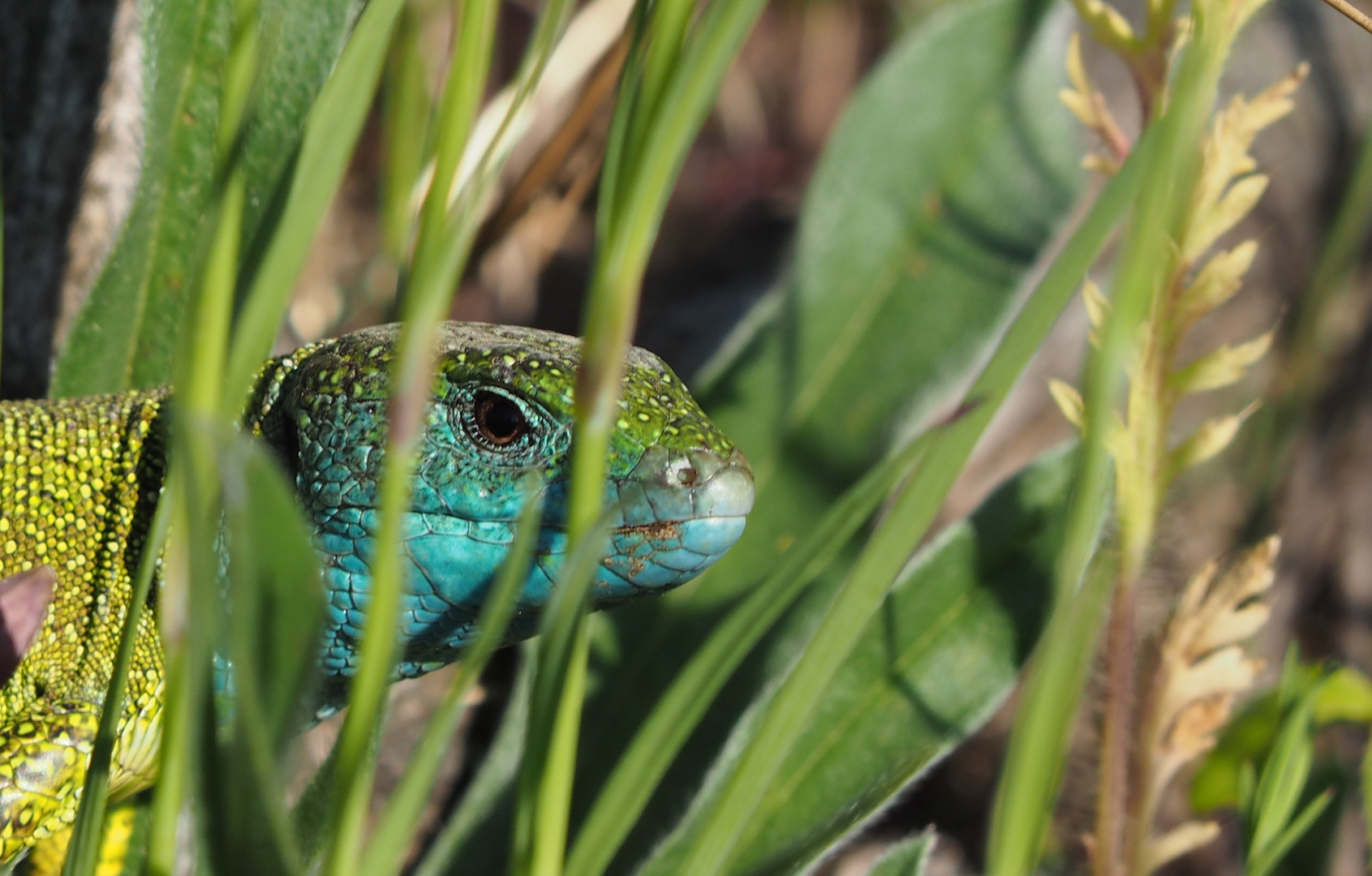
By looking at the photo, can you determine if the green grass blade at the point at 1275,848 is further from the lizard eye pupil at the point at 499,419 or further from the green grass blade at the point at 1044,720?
the lizard eye pupil at the point at 499,419

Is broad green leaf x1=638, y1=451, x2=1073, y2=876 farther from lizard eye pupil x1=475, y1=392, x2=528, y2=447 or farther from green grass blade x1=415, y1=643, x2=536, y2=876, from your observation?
lizard eye pupil x1=475, y1=392, x2=528, y2=447

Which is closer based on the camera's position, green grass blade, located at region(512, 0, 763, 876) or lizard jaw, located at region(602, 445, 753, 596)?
green grass blade, located at region(512, 0, 763, 876)

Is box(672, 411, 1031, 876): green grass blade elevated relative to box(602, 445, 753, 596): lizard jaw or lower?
lower

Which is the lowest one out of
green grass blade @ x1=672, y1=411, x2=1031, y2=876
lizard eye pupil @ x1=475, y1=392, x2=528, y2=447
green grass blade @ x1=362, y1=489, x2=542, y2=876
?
green grass blade @ x1=672, y1=411, x2=1031, y2=876

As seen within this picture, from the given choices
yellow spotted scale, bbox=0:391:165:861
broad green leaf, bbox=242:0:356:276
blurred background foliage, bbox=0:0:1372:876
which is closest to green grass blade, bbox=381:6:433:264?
blurred background foliage, bbox=0:0:1372:876

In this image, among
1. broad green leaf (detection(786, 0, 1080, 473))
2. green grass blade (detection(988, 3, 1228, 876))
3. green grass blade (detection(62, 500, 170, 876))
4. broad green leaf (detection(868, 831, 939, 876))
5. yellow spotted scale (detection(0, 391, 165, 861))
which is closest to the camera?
green grass blade (detection(988, 3, 1228, 876))

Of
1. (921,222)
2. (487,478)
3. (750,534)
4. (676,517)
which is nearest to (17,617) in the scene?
(487,478)

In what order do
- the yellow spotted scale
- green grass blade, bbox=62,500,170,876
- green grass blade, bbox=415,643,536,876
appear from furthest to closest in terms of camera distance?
green grass blade, bbox=415,643,536,876 < the yellow spotted scale < green grass blade, bbox=62,500,170,876

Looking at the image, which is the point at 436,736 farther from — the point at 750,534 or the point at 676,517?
→ the point at 750,534
